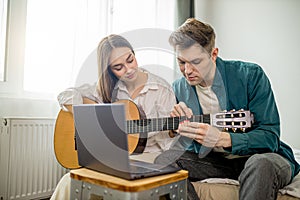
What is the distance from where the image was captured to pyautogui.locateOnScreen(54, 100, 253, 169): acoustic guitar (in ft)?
3.68

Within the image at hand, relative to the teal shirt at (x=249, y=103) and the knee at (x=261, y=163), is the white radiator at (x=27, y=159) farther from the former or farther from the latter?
the knee at (x=261, y=163)

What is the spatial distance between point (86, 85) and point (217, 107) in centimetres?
74

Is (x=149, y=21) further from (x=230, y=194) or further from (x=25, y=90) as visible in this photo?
(x=230, y=194)

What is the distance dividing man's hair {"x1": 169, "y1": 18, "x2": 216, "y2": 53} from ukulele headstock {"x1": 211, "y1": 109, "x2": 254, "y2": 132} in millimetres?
312

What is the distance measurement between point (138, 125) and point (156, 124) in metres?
0.08

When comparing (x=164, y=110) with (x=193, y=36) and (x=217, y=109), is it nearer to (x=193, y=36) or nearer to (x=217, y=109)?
(x=217, y=109)

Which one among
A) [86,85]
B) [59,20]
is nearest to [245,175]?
[86,85]

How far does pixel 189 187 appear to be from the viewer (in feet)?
3.57

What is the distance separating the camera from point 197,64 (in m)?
1.25

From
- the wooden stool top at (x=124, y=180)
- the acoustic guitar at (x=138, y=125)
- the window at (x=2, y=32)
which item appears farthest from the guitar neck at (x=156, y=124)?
the window at (x=2, y=32)

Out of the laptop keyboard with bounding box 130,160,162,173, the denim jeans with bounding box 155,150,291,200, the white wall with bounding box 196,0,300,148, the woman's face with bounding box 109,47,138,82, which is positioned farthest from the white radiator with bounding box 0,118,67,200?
the white wall with bounding box 196,0,300,148

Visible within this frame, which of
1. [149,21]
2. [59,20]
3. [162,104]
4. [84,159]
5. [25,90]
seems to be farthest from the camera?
[149,21]

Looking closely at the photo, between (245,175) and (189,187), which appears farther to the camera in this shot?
(189,187)

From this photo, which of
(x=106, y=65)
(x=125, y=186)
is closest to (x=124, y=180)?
(x=125, y=186)
